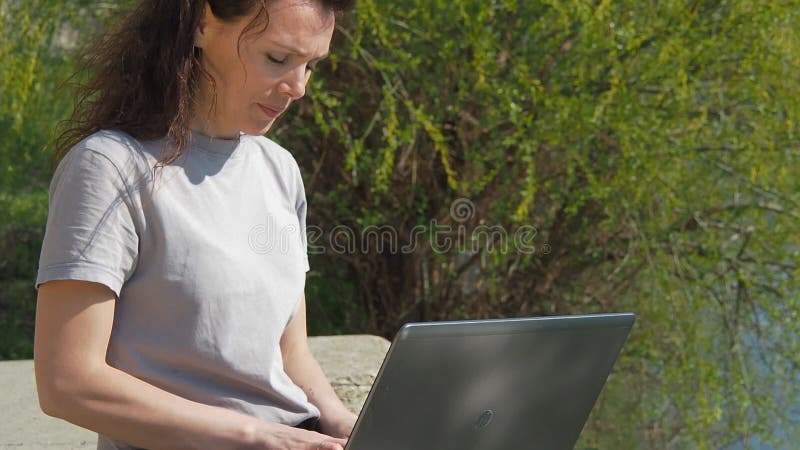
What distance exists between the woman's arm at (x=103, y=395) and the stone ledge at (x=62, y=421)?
122cm

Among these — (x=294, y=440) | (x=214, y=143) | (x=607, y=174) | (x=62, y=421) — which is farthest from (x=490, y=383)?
(x=607, y=174)

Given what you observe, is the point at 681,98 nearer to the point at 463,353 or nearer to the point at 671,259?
the point at 671,259

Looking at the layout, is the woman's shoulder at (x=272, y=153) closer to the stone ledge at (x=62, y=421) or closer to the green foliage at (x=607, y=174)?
the stone ledge at (x=62, y=421)

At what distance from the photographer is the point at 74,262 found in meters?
1.33

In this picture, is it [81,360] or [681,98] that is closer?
[81,360]

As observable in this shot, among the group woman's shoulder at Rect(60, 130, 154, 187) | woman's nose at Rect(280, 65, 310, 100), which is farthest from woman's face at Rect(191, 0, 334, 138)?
woman's shoulder at Rect(60, 130, 154, 187)

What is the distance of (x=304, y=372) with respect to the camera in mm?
1689

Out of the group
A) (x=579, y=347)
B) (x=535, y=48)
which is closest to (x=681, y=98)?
(x=535, y=48)

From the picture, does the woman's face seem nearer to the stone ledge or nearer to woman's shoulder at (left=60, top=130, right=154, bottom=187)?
woman's shoulder at (left=60, top=130, right=154, bottom=187)

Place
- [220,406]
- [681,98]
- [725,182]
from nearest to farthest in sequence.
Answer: [220,406] < [681,98] < [725,182]

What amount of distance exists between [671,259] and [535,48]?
86 cm

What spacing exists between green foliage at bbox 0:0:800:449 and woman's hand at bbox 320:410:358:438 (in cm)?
175

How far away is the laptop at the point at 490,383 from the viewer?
118 cm

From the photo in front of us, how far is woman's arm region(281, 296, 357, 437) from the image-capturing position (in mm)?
1650
